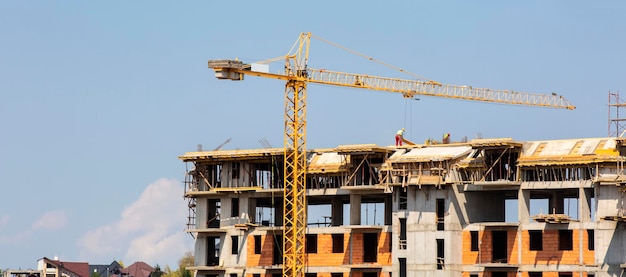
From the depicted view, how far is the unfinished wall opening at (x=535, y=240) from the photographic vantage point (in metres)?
139

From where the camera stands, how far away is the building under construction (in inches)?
5325

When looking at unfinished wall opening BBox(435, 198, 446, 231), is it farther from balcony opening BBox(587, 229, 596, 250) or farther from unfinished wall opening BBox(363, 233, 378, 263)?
balcony opening BBox(587, 229, 596, 250)

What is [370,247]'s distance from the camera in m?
150

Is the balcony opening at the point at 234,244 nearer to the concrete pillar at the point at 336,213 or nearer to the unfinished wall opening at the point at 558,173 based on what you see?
the concrete pillar at the point at 336,213

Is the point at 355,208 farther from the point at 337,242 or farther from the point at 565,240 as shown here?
the point at 565,240

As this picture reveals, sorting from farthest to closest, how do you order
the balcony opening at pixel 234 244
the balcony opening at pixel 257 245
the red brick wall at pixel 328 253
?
the balcony opening at pixel 234 244
the balcony opening at pixel 257 245
the red brick wall at pixel 328 253

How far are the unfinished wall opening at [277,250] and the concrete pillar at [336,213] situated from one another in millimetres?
5815

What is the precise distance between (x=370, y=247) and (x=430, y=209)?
432 inches

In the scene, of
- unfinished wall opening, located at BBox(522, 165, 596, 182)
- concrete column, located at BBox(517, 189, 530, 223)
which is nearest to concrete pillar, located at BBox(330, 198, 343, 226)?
concrete column, located at BBox(517, 189, 530, 223)

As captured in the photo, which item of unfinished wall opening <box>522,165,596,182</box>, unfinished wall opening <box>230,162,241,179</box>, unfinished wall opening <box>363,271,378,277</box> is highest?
unfinished wall opening <box>230,162,241,179</box>

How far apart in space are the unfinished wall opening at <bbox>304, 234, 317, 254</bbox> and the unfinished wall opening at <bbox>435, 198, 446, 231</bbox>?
16.9 metres

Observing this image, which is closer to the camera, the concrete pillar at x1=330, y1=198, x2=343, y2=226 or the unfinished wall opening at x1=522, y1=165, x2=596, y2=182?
the unfinished wall opening at x1=522, y1=165, x2=596, y2=182

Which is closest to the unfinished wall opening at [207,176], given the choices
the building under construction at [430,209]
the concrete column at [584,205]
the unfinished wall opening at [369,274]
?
the building under construction at [430,209]

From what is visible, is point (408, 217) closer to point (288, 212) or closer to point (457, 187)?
point (457, 187)
